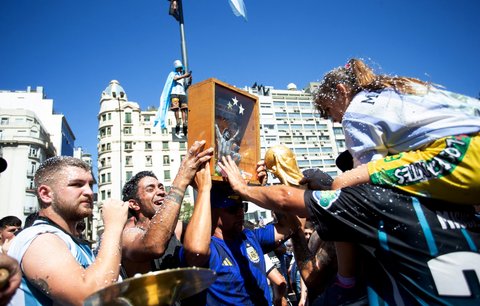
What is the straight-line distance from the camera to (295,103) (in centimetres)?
6988

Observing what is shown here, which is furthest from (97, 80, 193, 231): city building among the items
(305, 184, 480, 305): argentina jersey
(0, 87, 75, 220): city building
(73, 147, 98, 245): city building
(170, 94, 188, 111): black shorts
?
(305, 184, 480, 305): argentina jersey

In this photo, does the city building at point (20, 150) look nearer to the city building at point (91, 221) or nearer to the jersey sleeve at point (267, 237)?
the city building at point (91, 221)

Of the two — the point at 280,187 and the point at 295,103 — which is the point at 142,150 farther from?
the point at 280,187

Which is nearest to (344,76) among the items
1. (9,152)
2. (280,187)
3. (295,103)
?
(280,187)

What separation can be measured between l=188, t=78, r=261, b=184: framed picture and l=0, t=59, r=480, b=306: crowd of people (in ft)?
0.45

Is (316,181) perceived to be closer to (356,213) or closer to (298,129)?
(356,213)

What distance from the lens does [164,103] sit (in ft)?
24.7

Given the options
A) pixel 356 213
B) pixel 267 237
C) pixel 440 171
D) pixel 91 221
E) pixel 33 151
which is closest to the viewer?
pixel 440 171

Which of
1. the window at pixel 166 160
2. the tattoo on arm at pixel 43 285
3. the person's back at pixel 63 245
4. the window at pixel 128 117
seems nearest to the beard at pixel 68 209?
the person's back at pixel 63 245

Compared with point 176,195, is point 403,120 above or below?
above

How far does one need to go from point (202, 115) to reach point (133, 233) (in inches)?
51.9

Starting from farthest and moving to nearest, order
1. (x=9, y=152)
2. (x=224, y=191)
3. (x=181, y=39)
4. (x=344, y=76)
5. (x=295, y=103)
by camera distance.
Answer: (x=295, y=103), (x=9, y=152), (x=181, y=39), (x=224, y=191), (x=344, y=76)

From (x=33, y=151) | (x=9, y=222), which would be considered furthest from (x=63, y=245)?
(x=33, y=151)

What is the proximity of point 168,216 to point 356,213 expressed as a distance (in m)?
1.42
